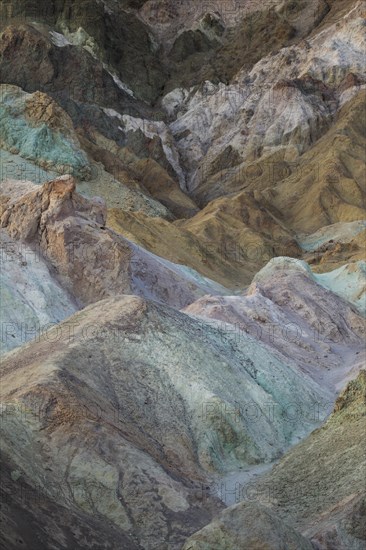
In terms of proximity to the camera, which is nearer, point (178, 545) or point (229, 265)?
point (178, 545)

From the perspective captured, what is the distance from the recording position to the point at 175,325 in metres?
16.9

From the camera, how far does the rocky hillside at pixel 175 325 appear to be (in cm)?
1118

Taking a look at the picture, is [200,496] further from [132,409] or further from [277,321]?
[277,321]

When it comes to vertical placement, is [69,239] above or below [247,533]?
above

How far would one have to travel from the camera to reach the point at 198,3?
92.8 m

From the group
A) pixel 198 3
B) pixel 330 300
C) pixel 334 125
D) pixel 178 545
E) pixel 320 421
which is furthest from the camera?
pixel 198 3

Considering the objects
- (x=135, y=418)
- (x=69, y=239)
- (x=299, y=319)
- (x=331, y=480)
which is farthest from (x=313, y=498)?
(x=299, y=319)

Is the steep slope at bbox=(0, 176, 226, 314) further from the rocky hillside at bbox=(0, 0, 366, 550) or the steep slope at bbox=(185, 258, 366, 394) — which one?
the steep slope at bbox=(185, 258, 366, 394)

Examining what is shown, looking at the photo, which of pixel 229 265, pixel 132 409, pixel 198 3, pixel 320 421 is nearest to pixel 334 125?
pixel 229 265

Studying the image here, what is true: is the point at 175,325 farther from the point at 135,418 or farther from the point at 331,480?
the point at 331,480

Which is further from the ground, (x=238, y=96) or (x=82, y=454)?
(x=238, y=96)

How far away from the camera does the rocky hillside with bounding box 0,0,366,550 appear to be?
11180 mm

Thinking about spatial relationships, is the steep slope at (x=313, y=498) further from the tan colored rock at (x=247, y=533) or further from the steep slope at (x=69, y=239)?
the steep slope at (x=69, y=239)

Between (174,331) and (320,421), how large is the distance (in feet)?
11.4
